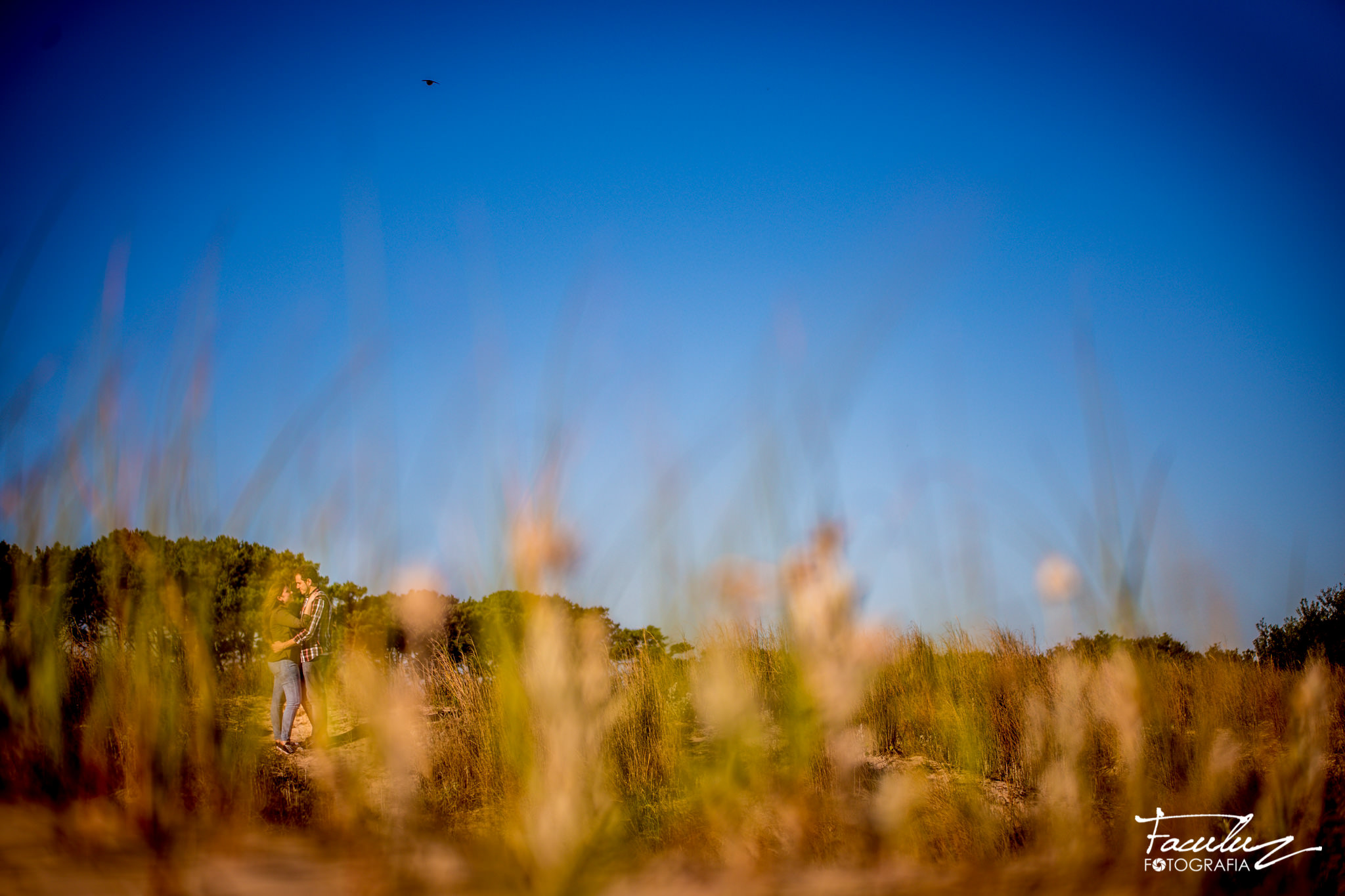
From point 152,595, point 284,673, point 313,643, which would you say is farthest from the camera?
point 313,643

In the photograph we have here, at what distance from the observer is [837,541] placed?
1.91 m

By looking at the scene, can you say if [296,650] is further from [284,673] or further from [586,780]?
[586,780]

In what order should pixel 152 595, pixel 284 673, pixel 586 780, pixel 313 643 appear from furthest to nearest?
pixel 313 643, pixel 284 673, pixel 152 595, pixel 586 780

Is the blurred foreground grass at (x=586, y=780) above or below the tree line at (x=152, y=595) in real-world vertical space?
below

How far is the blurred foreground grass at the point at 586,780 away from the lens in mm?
1751

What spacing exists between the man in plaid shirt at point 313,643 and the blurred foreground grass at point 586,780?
2.89 ft

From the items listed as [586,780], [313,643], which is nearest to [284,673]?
[313,643]

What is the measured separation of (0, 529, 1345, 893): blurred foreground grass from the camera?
175 centimetres

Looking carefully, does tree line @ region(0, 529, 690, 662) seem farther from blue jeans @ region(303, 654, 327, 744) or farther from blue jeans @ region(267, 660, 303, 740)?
blue jeans @ region(303, 654, 327, 744)

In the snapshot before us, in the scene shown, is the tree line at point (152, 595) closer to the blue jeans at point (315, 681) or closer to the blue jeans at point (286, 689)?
the blue jeans at point (286, 689)

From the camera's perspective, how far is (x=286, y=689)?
4.54 metres

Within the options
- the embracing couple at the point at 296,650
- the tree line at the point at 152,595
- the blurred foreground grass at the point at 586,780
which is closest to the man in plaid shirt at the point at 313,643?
the embracing couple at the point at 296,650

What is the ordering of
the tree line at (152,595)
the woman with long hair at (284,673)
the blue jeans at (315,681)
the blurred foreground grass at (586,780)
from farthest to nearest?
the blue jeans at (315,681)
the woman with long hair at (284,673)
the tree line at (152,595)
the blurred foreground grass at (586,780)

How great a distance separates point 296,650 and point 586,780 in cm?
368
